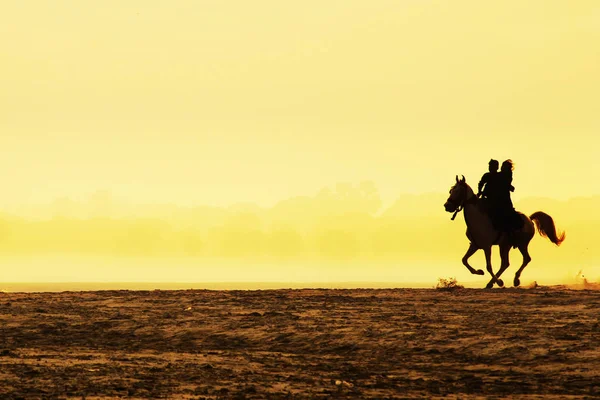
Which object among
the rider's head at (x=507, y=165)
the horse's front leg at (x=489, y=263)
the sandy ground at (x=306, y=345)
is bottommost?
the sandy ground at (x=306, y=345)

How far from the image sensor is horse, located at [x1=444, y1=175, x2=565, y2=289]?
2800 cm

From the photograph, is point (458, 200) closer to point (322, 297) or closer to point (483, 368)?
point (322, 297)

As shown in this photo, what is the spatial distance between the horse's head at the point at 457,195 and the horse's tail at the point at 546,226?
117 inches

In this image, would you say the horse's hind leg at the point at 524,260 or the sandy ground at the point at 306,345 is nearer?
the sandy ground at the point at 306,345

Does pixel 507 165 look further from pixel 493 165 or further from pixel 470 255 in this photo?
pixel 470 255

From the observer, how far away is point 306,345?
18844 millimetres

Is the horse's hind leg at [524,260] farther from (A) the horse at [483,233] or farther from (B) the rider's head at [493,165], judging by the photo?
(B) the rider's head at [493,165]

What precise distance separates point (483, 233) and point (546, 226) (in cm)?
279

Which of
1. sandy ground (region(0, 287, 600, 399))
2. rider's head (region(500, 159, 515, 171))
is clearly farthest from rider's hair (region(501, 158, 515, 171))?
sandy ground (region(0, 287, 600, 399))

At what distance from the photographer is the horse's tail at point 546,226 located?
29.9 m

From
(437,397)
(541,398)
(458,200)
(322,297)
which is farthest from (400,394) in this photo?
(458,200)

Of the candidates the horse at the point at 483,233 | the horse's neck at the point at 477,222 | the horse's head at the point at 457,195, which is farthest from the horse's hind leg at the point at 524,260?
the horse's head at the point at 457,195

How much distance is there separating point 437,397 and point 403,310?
8286 mm

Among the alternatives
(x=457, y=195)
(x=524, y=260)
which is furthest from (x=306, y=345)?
(x=524, y=260)
